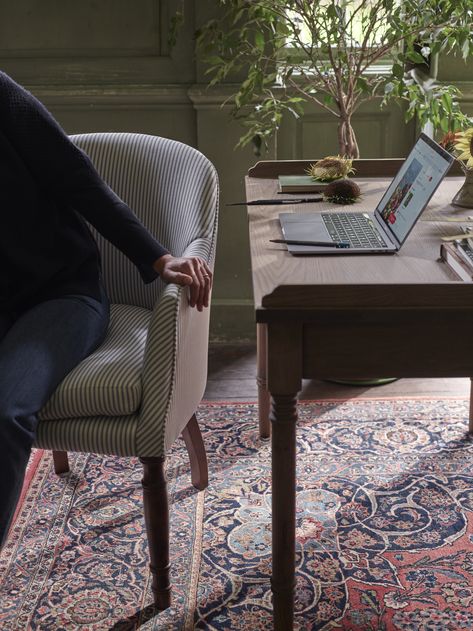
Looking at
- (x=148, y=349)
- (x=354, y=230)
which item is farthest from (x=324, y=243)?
(x=148, y=349)

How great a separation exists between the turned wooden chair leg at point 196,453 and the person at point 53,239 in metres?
0.47

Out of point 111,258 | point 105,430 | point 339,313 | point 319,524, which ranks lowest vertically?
point 319,524

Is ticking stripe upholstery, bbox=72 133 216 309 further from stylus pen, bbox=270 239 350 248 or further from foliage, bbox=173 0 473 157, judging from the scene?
foliage, bbox=173 0 473 157

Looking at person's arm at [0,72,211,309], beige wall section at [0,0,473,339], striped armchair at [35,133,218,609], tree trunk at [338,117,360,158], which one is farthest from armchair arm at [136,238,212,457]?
beige wall section at [0,0,473,339]

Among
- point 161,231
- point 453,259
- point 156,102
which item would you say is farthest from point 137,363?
point 156,102

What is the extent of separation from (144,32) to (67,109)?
449mm

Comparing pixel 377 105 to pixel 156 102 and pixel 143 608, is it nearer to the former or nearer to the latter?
pixel 156 102

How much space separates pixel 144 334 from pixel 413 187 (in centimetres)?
74

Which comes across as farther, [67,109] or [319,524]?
[67,109]

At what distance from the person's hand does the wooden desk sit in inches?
8.4

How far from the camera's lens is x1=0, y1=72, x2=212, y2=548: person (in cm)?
189

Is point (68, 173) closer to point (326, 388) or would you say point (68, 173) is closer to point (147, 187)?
point (147, 187)

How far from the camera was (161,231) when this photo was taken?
7.44 ft

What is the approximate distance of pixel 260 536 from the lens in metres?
2.19
